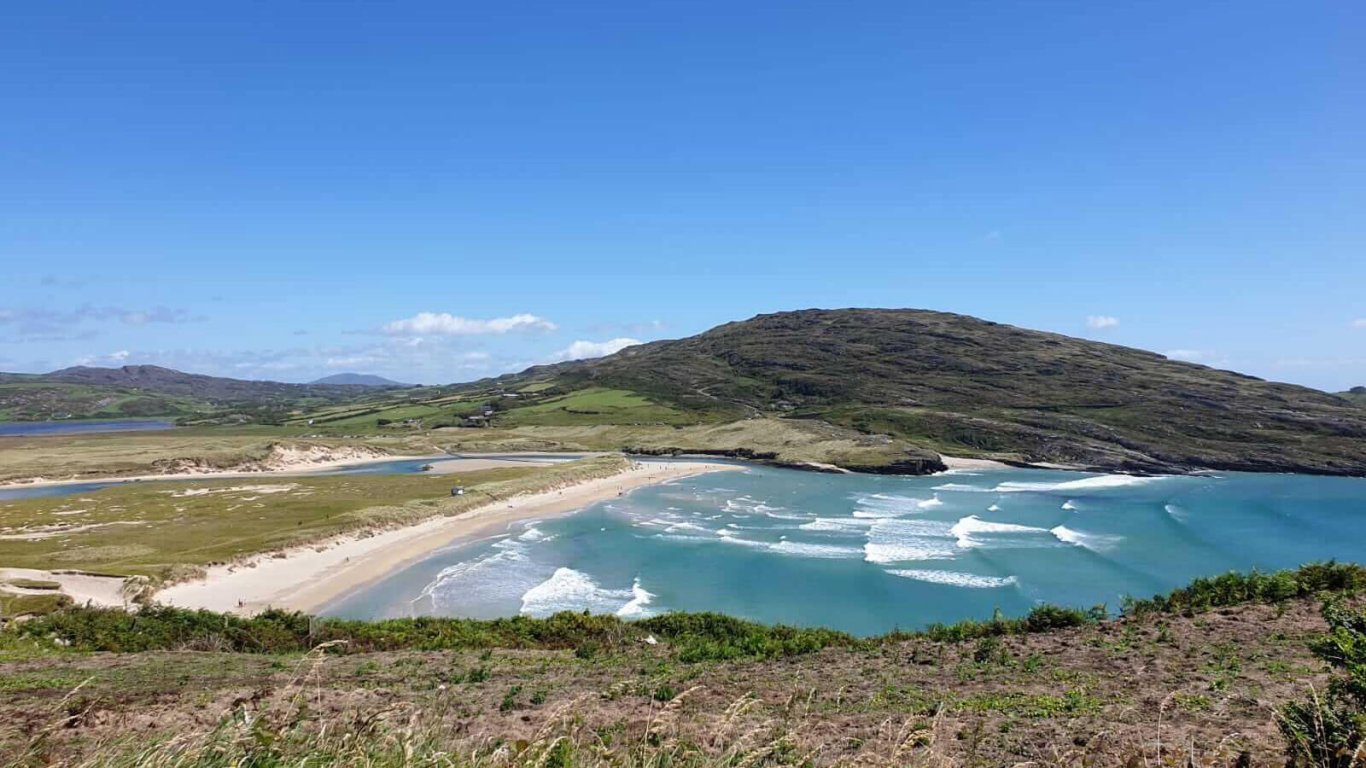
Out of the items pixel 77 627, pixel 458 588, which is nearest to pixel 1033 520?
pixel 458 588

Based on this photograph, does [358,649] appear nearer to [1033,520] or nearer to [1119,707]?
[1119,707]

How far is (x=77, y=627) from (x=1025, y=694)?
29.5 metres

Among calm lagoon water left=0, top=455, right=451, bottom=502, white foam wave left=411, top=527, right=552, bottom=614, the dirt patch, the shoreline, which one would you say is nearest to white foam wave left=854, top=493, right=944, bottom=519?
white foam wave left=411, top=527, right=552, bottom=614

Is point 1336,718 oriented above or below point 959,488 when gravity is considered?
above

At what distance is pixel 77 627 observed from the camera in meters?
23.1

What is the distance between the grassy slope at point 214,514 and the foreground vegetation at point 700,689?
2555 centimetres

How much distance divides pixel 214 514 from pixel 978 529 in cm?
7260

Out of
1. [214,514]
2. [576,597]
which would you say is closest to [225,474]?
[214,514]

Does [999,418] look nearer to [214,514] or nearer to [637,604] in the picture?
[637,604]

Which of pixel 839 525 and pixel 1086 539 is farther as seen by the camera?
pixel 839 525

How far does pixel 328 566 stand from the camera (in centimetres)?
4559

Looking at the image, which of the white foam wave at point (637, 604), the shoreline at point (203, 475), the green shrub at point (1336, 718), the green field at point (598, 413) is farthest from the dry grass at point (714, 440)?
the green shrub at point (1336, 718)

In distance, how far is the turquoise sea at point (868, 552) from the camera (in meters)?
39.4

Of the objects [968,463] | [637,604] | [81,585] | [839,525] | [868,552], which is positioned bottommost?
[637,604]
